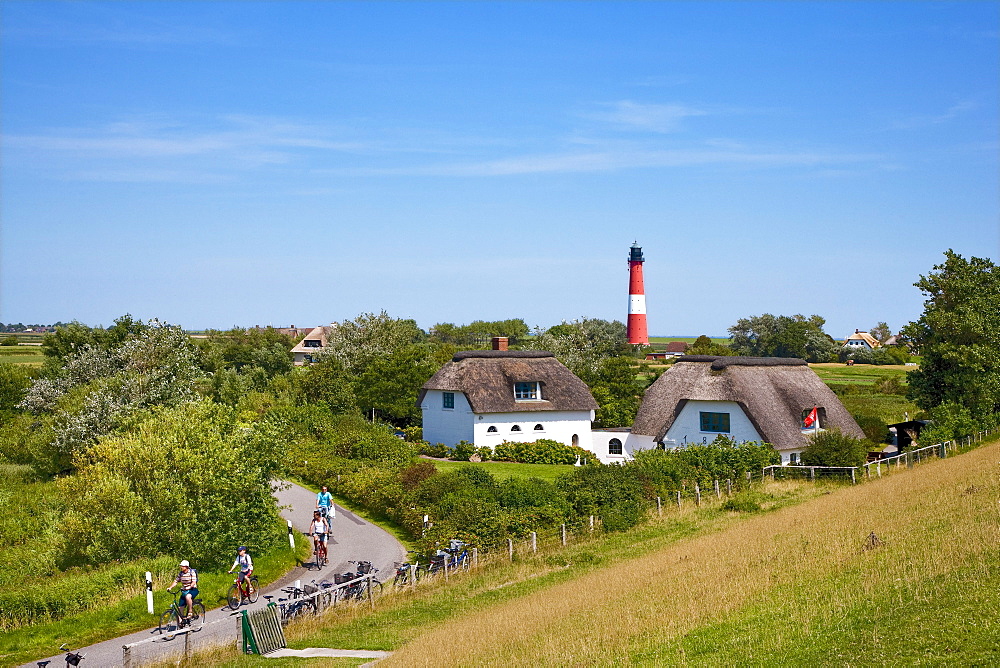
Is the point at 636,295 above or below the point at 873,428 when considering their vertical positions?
above

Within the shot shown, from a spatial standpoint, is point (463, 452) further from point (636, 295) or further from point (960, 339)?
point (636, 295)

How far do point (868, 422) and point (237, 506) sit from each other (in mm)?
36677

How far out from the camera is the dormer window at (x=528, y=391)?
50.0 m

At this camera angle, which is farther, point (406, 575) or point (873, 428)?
point (873, 428)

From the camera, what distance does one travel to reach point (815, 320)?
141625mm

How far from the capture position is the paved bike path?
17038 mm

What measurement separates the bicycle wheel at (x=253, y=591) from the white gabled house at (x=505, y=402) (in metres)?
26.5

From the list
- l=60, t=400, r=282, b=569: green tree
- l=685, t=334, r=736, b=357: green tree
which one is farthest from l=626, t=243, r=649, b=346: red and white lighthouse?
l=60, t=400, r=282, b=569: green tree

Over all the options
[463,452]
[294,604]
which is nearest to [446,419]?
[463,452]

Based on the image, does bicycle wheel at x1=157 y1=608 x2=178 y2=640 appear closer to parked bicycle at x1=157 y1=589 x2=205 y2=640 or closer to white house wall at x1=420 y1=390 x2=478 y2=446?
parked bicycle at x1=157 y1=589 x2=205 y2=640

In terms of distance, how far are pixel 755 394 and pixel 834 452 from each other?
5879 mm

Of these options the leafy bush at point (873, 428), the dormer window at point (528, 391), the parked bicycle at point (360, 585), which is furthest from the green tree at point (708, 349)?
the parked bicycle at point (360, 585)

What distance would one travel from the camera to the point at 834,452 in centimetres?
3559

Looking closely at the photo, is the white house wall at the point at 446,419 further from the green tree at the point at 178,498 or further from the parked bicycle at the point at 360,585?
the parked bicycle at the point at 360,585
